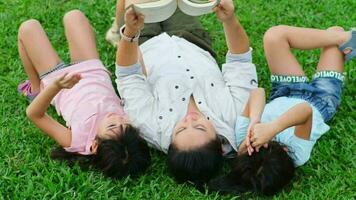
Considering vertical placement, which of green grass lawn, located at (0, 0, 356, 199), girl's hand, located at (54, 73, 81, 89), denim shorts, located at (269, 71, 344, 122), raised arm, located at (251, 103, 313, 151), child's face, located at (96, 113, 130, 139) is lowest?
green grass lawn, located at (0, 0, 356, 199)

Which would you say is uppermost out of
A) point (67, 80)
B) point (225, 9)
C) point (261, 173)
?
point (225, 9)

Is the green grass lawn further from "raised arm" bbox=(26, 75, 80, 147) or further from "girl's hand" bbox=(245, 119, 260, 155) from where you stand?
"girl's hand" bbox=(245, 119, 260, 155)

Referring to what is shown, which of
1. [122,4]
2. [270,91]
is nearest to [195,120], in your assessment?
[270,91]

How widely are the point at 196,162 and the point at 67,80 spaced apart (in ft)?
2.27

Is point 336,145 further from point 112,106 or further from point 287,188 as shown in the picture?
point 112,106

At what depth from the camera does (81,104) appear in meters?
3.16

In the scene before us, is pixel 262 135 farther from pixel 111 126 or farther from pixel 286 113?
pixel 111 126

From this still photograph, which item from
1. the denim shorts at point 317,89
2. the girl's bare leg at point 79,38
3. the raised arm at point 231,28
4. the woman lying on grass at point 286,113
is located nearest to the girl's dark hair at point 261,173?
the woman lying on grass at point 286,113

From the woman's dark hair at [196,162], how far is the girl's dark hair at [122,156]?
0.15 meters

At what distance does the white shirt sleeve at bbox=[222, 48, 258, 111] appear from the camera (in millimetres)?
3139

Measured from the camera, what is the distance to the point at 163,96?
3.11 metres

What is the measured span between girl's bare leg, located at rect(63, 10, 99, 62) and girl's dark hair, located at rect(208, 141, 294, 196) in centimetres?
110

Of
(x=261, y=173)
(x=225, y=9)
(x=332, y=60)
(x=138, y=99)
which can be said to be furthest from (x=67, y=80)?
(x=332, y=60)

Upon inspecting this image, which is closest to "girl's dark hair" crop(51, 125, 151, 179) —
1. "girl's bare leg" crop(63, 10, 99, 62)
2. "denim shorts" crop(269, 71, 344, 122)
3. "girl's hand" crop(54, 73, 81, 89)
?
"girl's hand" crop(54, 73, 81, 89)
